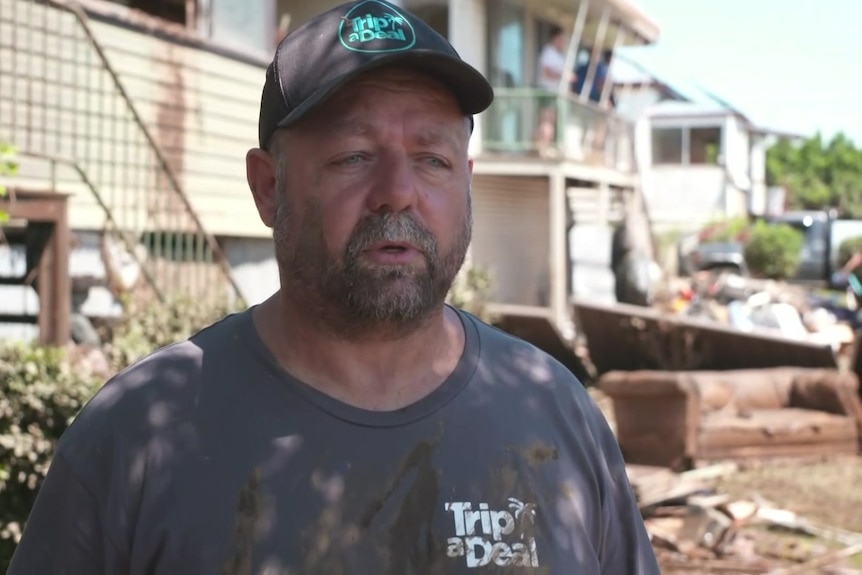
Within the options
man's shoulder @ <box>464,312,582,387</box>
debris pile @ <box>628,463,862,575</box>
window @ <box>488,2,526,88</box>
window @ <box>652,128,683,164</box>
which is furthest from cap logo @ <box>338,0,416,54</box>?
window @ <box>652,128,683,164</box>

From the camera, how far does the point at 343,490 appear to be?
1.94m

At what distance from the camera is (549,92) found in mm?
20797

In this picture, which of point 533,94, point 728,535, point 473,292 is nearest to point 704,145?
point 533,94

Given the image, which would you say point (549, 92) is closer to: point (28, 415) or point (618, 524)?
point (28, 415)

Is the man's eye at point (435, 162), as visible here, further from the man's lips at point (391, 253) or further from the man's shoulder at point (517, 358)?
the man's shoulder at point (517, 358)

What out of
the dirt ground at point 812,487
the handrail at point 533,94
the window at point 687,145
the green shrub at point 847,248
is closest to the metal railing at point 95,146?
the dirt ground at point 812,487

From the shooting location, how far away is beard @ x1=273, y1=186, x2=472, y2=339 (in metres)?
1.96

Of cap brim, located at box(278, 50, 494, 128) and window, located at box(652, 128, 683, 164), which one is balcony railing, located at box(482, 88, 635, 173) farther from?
window, located at box(652, 128, 683, 164)

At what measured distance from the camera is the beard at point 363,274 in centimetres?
196

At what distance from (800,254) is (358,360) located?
35.5 m

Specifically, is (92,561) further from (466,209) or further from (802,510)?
(802,510)

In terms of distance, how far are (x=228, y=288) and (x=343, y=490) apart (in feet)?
30.7

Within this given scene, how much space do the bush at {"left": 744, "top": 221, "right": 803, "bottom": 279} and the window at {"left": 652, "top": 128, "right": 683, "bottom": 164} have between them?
11.3 metres

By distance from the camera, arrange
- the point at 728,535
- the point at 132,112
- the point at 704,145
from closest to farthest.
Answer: the point at 728,535 < the point at 132,112 < the point at 704,145
